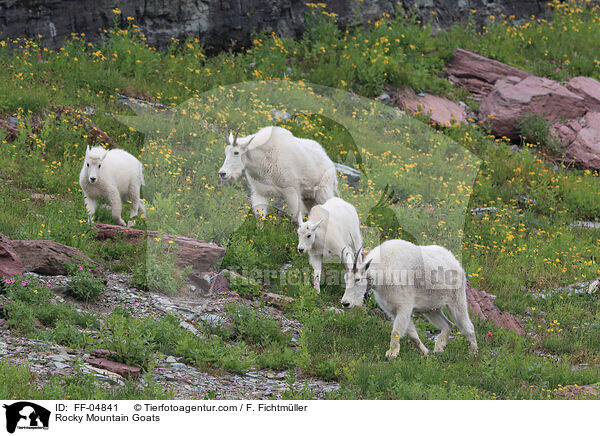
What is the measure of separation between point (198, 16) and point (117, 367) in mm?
15608

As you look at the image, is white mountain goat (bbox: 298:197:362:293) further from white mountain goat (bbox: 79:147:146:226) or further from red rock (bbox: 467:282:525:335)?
white mountain goat (bbox: 79:147:146:226)

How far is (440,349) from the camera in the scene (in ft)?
30.9

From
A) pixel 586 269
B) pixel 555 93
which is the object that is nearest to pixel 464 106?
pixel 555 93

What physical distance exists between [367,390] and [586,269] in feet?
24.1

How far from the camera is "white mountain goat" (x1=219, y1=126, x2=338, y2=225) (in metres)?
12.2

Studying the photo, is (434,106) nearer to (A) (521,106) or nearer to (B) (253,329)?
(A) (521,106)

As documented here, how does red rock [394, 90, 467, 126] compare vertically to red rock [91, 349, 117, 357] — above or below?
below

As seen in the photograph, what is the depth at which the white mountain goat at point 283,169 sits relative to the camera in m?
12.2

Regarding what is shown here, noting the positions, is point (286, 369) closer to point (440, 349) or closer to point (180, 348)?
point (180, 348)

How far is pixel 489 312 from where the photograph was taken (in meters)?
11.1

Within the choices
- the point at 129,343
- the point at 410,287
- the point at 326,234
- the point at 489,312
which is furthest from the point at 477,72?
the point at 129,343

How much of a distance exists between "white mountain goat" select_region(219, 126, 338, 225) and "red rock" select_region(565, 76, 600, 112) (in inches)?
410
